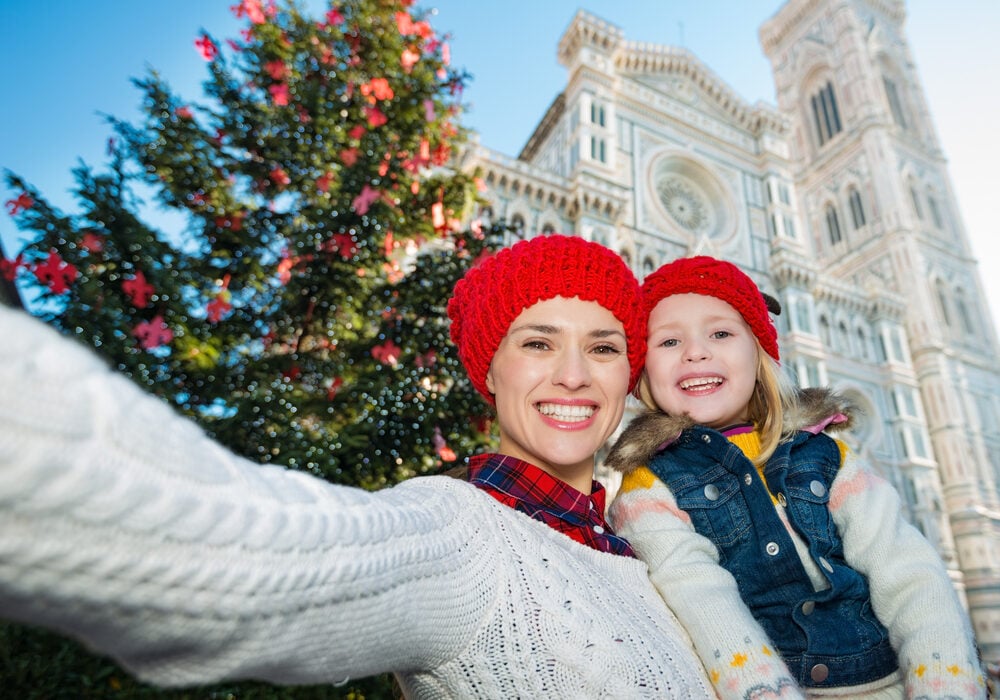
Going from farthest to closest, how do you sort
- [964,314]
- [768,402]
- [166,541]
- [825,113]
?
[825,113]
[964,314]
[768,402]
[166,541]

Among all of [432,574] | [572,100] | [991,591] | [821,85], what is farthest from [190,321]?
[821,85]

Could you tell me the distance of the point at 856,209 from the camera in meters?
29.1

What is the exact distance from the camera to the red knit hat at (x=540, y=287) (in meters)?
1.83

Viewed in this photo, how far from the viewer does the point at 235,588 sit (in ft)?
1.98


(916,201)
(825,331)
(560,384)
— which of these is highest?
(916,201)

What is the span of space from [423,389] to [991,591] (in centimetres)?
2529

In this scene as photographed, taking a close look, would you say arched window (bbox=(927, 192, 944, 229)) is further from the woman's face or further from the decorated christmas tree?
the woman's face

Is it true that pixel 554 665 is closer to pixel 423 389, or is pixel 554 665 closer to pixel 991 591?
pixel 423 389

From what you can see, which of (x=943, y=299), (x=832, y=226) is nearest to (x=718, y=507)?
(x=943, y=299)

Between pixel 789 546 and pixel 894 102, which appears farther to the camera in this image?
pixel 894 102

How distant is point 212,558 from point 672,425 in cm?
176

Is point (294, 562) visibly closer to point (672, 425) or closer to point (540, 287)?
point (540, 287)

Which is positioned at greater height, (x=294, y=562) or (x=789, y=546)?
(x=789, y=546)

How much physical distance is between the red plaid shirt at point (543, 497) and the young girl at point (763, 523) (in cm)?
26
